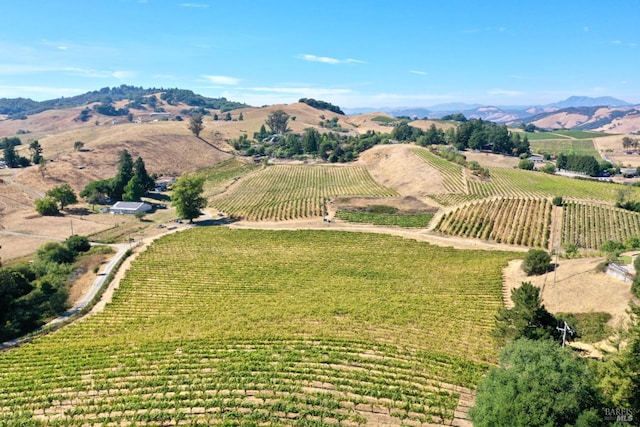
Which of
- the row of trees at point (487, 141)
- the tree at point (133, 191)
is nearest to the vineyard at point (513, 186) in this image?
the row of trees at point (487, 141)

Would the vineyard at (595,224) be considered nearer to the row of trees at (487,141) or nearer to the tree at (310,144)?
the row of trees at (487,141)

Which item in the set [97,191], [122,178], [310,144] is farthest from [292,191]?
[310,144]

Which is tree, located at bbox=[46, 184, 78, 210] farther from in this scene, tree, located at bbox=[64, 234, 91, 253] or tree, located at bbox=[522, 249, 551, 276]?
tree, located at bbox=[522, 249, 551, 276]

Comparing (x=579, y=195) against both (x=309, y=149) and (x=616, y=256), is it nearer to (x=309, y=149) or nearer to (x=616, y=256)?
(x=616, y=256)

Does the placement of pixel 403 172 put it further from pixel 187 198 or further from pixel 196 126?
pixel 196 126

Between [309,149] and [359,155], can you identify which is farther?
[309,149]

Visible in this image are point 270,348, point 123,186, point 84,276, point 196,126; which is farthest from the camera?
point 196,126

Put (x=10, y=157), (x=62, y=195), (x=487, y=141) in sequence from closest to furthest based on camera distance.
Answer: (x=62, y=195) < (x=10, y=157) < (x=487, y=141)

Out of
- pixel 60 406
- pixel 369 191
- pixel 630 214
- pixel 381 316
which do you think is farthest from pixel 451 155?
pixel 60 406
